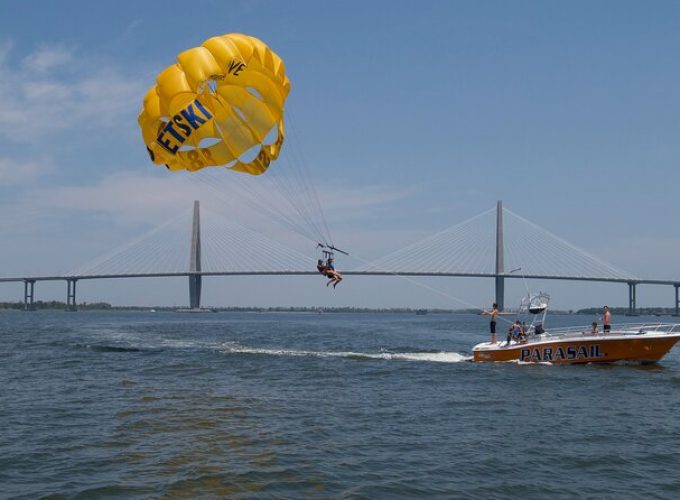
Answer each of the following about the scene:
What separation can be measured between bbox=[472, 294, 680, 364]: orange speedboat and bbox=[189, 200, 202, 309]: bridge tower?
242 ft

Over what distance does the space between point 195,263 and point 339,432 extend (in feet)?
273

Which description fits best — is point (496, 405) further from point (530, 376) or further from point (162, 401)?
point (162, 401)

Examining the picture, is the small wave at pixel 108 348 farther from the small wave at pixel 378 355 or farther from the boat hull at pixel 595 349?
the boat hull at pixel 595 349

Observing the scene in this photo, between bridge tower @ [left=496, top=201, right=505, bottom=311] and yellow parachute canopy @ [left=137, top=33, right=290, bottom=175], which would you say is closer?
yellow parachute canopy @ [left=137, top=33, right=290, bottom=175]

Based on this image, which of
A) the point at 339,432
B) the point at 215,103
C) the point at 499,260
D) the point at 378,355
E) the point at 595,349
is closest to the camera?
the point at 339,432

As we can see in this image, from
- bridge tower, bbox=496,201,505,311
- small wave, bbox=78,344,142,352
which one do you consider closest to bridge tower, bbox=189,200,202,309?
bridge tower, bbox=496,201,505,311

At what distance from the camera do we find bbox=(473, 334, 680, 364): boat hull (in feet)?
70.0

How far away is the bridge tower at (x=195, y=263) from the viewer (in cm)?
9281

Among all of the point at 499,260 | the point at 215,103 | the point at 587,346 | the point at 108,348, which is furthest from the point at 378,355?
the point at 499,260

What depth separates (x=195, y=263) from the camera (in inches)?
3654

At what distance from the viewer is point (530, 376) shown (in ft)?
62.4

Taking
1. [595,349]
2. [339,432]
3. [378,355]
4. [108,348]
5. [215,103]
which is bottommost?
[108,348]

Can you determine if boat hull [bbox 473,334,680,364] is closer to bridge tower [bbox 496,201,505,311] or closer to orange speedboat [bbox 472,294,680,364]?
orange speedboat [bbox 472,294,680,364]

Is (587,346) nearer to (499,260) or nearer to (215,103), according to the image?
(215,103)
